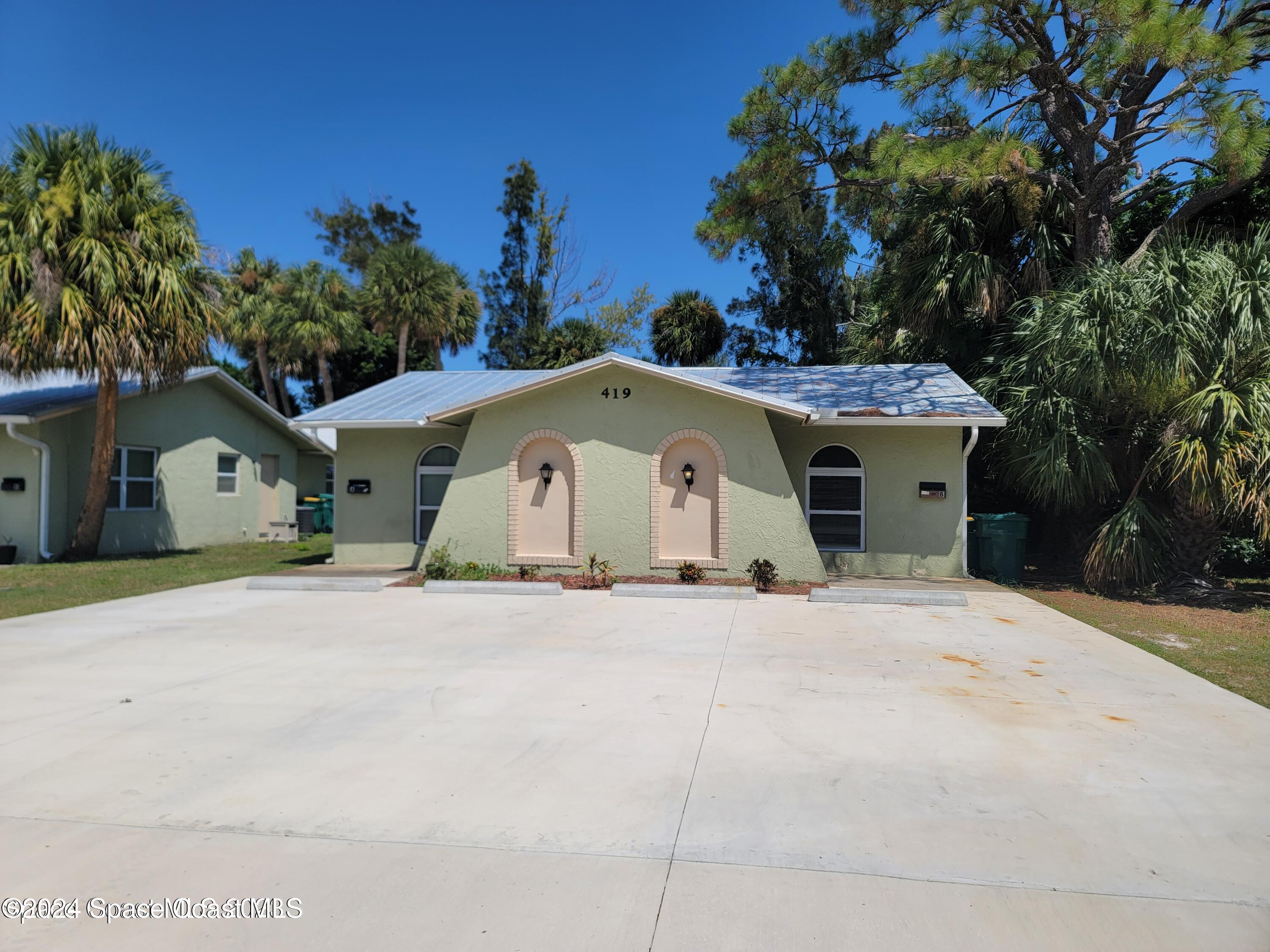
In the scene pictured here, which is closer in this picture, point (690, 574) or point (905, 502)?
point (690, 574)

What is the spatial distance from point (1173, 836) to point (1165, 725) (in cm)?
204

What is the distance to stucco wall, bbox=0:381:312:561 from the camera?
1636 centimetres

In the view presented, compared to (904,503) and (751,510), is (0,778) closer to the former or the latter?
(751,510)

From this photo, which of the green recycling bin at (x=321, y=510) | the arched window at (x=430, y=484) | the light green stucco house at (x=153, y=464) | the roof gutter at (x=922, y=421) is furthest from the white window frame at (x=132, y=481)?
the roof gutter at (x=922, y=421)

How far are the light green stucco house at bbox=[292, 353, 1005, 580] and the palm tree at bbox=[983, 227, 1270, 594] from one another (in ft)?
4.10

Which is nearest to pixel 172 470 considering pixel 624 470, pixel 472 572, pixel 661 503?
pixel 472 572

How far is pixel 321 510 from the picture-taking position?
24234 mm

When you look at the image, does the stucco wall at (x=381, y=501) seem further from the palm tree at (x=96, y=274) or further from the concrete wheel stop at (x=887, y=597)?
the concrete wheel stop at (x=887, y=597)

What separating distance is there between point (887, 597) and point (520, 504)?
6.18m

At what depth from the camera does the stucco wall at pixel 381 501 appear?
1541cm

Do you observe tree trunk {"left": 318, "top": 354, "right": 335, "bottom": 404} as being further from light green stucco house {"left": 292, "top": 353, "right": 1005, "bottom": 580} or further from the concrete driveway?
the concrete driveway

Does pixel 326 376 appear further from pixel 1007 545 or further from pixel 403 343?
pixel 1007 545

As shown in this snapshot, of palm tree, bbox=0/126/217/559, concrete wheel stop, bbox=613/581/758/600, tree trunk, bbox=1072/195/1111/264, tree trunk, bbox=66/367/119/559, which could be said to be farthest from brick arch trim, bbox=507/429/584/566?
tree trunk, bbox=1072/195/1111/264

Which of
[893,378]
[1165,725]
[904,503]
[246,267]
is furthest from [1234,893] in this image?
[246,267]
